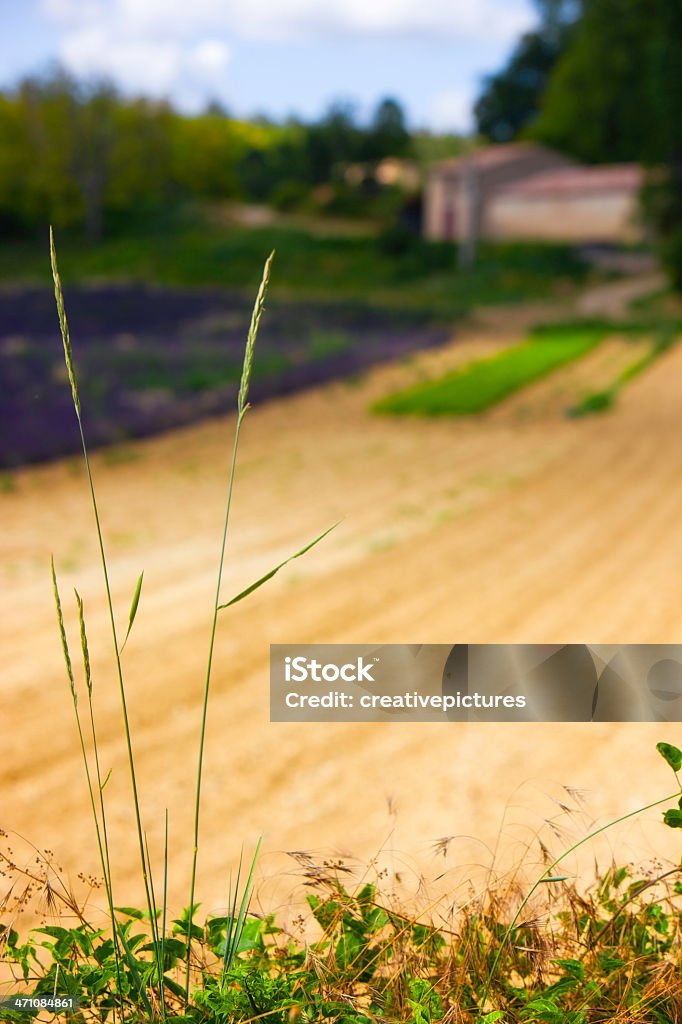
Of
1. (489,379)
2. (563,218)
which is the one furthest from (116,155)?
(489,379)

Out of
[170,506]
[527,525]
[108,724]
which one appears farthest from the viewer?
[170,506]

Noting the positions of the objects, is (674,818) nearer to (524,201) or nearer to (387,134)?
(524,201)

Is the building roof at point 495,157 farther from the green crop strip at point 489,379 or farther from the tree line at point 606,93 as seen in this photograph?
the green crop strip at point 489,379

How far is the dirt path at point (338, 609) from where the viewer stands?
3.94 meters

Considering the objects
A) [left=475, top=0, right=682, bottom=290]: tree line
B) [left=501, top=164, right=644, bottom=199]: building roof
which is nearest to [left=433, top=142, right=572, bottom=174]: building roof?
[left=501, top=164, right=644, bottom=199]: building roof

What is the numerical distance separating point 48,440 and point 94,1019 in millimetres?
11174

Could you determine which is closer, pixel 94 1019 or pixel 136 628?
pixel 94 1019

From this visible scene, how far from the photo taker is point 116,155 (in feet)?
149

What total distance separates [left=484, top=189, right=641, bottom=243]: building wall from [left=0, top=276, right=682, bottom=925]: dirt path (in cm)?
2975

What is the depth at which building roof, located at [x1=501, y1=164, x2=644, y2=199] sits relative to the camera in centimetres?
4031

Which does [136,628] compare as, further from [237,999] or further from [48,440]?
[48,440]

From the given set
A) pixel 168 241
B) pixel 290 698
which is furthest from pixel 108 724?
pixel 168 241

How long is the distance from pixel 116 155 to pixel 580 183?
2103 cm

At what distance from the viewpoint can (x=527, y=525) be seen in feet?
28.0
